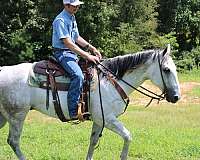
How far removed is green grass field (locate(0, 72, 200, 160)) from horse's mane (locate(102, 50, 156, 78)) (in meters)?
1.88

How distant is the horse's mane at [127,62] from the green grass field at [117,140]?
188 centimetres

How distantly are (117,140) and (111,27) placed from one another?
891 inches

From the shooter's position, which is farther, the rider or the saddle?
the saddle

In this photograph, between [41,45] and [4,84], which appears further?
[41,45]

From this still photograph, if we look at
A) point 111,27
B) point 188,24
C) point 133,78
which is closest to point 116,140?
point 133,78


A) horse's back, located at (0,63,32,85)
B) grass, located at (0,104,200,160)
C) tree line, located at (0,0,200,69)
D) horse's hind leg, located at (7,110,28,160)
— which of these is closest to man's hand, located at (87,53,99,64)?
horse's back, located at (0,63,32,85)

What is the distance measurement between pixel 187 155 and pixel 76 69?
3.07 meters

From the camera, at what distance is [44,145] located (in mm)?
9984

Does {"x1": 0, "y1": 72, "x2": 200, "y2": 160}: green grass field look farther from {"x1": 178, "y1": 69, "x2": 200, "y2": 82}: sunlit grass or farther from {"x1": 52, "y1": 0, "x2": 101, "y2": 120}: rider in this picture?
{"x1": 178, "y1": 69, "x2": 200, "y2": 82}: sunlit grass

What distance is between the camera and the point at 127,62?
764 centimetres

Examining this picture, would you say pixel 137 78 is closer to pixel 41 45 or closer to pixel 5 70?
pixel 5 70

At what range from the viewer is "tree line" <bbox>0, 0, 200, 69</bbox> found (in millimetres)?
28516

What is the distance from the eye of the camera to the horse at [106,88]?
24.6ft

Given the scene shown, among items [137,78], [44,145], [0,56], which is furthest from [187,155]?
[0,56]
